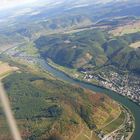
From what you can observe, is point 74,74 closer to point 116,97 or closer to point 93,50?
point 93,50

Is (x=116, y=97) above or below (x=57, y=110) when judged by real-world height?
below

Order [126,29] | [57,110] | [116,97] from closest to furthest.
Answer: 1. [57,110]
2. [116,97]
3. [126,29]

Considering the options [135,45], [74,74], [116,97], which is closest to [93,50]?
[135,45]

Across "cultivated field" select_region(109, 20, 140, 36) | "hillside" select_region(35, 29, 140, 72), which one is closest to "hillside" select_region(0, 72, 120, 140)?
"hillside" select_region(35, 29, 140, 72)

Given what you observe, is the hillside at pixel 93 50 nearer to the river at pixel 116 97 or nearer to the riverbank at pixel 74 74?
the riverbank at pixel 74 74

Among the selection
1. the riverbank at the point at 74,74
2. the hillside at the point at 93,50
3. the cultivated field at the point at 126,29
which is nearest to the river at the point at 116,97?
the riverbank at the point at 74,74

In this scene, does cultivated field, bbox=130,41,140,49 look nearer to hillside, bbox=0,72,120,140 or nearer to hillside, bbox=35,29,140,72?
hillside, bbox=35,29,140,72

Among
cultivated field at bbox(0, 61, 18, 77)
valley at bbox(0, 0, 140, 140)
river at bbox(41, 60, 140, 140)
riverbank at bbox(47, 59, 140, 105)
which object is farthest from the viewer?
cultivated field at bbox(0, 61, 18, 77)

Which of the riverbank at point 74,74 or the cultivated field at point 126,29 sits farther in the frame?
the cultivated field at point 126,29

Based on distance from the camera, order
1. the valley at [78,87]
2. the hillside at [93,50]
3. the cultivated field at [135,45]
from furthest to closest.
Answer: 1. the cultivated field at [135,45]
2. the hillside at [93,50]
3. the valley at [78,87]

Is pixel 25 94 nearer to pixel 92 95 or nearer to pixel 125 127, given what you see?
pixel 92 95

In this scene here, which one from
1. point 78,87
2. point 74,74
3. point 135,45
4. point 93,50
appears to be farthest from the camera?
point 93,50
